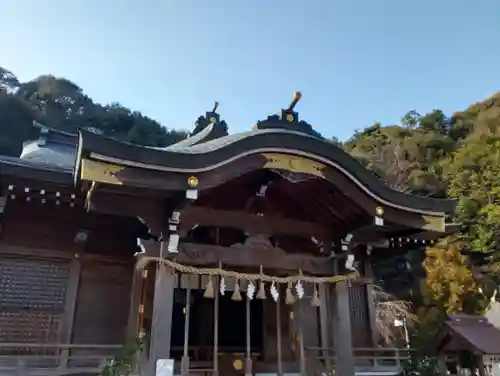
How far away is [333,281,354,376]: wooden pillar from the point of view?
256 inches

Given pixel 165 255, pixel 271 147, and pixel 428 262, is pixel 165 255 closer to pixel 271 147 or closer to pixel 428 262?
pixel 271 147

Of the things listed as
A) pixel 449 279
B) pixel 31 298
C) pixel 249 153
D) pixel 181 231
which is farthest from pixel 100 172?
pixel 449 279

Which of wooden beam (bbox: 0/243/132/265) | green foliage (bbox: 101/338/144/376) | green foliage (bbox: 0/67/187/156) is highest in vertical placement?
green foliage (bbox: 0/67/187/156)

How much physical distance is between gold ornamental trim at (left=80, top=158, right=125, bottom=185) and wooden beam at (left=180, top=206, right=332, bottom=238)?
116 centimetres

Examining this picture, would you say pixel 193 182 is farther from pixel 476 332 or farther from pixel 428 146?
pixel 428 146

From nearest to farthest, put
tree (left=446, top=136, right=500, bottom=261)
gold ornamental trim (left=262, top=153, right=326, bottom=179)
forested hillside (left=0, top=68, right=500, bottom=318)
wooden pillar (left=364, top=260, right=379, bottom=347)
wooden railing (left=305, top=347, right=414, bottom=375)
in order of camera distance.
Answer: gold ornamental trim (left=262, top=153, right=326, bottom=179)
wooden railing (left=305, top=347, right=414, bottom=375)
wooden pillar (left=364, top=260, right=379, bottom=347)
forested hillside (left=0, top=68, right=500, bottom=318)
tree (left=446, top=136, right=500, bottom=261)

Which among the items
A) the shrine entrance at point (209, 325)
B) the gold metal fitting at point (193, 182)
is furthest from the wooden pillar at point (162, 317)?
the shrine entrance at point (209, 325)

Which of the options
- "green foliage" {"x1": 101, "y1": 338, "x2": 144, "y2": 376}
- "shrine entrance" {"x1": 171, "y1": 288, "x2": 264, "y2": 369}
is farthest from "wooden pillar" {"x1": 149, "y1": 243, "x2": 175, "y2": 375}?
"shrine entrance" {"x1": 171, "y1": 288, "x2": 264, "y2": 369}

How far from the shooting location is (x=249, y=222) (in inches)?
265

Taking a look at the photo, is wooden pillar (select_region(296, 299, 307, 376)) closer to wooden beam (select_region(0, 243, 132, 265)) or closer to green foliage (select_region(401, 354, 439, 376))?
green foliage (select_region(401, 354, 439, 376))

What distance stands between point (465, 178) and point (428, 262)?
7.94m

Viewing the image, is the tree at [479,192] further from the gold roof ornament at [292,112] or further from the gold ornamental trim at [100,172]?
the gold ornamental trim at [100,172]

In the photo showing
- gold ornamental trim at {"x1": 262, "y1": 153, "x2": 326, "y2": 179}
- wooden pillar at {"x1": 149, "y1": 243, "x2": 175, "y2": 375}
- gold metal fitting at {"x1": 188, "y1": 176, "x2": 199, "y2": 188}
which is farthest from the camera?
gold ornamental trim at {"x1": 262, "y1": 153, "x2": 326, "y2": 179}

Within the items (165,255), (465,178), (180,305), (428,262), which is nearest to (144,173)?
(165,255)
